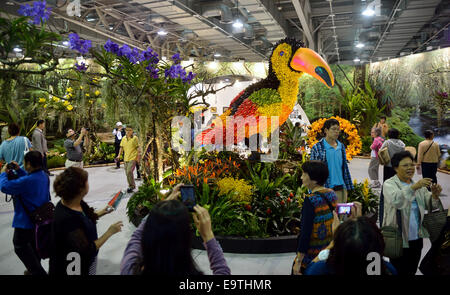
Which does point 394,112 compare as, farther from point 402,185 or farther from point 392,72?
point 402,185

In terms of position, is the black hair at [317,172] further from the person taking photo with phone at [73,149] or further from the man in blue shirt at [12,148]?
the person taking photo with phone at [73,149]

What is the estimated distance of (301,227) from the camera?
1.93m

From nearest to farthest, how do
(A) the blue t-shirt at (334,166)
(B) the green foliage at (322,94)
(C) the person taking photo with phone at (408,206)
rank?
(C) the person taking photo with phone at (408,206) → (A) the blue t-shirt at (334,166) → (B) the green foliage at (322,94)

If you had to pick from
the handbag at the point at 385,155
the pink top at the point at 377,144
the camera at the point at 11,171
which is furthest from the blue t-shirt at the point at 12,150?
the pink top at the point at 377,144

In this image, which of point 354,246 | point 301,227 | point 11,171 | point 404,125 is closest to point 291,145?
point 301,227

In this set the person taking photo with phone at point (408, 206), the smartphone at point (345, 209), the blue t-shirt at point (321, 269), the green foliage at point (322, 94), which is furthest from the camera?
the green foliage at point (322, 94)

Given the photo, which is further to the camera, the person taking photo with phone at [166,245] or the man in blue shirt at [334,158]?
the man in blue shirt at [334,158]

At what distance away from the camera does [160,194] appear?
157 inches

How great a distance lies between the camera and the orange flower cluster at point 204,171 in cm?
418

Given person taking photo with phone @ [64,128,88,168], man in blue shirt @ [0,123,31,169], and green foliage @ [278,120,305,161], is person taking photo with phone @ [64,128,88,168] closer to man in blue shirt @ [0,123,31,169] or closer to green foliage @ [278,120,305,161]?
man in blue shirt @ [0,123,31,169]

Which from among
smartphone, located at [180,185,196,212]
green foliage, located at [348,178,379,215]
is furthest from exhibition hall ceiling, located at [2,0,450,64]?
smartphone, located at [180,185,196,212]

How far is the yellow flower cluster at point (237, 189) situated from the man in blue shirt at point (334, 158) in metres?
1.12

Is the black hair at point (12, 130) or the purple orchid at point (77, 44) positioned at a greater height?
the purple orchid at point (77, 44)
